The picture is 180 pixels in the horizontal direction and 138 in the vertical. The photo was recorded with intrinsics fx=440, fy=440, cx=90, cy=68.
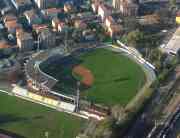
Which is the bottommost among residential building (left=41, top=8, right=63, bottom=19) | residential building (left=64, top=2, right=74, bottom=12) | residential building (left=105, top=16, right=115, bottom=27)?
residential building (left=105, top=16, right=115, bottom=27)

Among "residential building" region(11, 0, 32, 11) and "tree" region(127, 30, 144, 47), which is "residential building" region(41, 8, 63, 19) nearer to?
"residential building" region(11, 0, 32, 11)

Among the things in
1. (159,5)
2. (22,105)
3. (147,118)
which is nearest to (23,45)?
(22,105)

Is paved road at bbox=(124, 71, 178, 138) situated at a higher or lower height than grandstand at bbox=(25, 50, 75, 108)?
lower

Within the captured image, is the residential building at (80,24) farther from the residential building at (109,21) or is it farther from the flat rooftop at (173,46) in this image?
the flat rooftop at (173,46)

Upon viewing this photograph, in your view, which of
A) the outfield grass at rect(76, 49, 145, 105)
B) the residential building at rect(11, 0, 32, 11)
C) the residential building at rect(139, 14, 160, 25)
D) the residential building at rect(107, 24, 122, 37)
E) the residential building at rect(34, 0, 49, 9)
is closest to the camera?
the outfield grass at rect(76, 49, 145, 105)

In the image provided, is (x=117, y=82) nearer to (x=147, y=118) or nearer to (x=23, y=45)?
(x=147, y=118)

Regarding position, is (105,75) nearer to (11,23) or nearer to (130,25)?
(130,25)

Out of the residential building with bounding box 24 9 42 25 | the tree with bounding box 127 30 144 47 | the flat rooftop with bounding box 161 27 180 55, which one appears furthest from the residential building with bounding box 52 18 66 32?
the flat rooftop with bounding box 161 27 180 55
